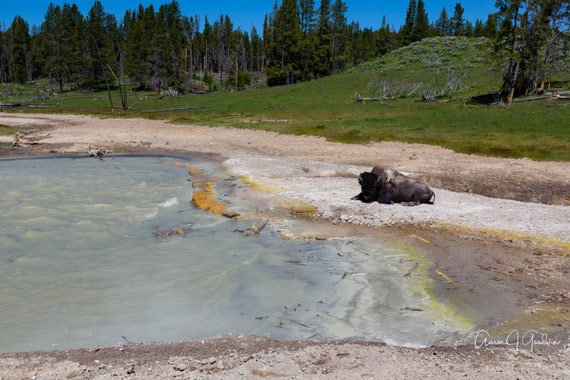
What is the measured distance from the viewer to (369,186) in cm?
1298

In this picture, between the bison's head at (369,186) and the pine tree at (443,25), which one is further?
the pine tree at (443,25)

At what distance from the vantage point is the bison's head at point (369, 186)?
509 inches

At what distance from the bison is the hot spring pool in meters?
2.83

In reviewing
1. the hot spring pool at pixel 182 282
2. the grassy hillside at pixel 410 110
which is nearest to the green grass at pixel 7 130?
the grassy hillside at pixel 410 110

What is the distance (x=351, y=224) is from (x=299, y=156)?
1108cm

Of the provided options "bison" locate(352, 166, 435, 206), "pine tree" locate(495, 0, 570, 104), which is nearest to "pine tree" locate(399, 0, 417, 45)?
"pine tree" locate(495, 0, 570, 104)

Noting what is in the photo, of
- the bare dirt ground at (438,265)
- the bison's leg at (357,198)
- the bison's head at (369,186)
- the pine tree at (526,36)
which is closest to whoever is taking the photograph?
the bare dirt ground at (438,265)

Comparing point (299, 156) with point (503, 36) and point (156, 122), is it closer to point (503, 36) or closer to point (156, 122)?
point (156, 122)

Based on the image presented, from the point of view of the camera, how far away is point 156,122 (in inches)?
1483

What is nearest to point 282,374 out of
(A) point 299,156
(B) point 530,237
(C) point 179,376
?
(C) point 179,376

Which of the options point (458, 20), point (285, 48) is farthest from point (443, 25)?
point (285, 48)

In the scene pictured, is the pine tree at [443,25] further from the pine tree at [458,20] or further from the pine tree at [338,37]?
the pine tree at [338,37]

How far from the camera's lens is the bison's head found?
509 inches

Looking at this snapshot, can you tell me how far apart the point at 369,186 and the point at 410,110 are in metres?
29.5
